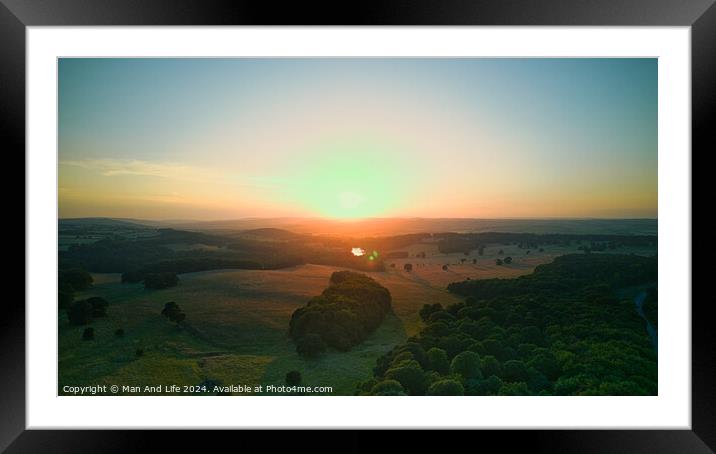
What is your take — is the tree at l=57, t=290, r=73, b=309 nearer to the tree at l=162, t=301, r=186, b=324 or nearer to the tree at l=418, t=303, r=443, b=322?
the tree at l=162, t=301, r=186, b=324

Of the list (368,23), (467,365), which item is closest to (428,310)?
(467,365)

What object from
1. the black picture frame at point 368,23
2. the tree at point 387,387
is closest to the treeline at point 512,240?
the tree at point 387,387

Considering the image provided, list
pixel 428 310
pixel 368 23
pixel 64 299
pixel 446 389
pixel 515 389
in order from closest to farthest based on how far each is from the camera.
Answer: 1. pixel 368 23
2. pixel 64 299
3. pixel 446 389
4. pixel 515 389
5. pixel 428 310

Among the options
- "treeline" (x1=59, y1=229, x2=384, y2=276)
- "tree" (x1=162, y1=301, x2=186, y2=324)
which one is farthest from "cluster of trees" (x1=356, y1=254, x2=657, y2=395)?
"tree" (x1=162, y1=301, x2=186, y2=324)

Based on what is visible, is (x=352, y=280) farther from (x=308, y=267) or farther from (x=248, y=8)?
(x=248, y=8)

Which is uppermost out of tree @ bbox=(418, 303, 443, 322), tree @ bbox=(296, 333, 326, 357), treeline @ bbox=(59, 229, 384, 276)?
treeline @ bbox=(59, 229, 384, 276)

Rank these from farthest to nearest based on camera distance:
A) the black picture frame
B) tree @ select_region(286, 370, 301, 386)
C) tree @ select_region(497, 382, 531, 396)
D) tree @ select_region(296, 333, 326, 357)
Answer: tree @ select_region(296, 333, 326, 357)
tree @ select_region(286, 370, 301, 386)
tree @ select_region(497, 382, 531, 396)
the black picture frame

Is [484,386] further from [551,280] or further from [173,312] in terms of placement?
[173,312]

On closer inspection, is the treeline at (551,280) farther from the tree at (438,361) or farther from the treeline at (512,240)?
the tree at (438,361)
